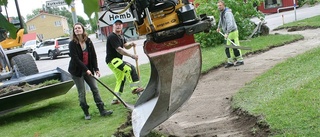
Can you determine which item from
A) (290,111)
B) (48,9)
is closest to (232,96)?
(290,111)


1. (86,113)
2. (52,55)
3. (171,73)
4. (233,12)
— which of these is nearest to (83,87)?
(86,113)

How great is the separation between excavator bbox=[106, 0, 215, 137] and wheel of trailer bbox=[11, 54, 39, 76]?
532cm

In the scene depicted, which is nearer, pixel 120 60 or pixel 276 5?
pixel 120 60

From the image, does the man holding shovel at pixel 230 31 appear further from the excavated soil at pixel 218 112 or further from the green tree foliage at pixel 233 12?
the green tree foliage at pixel 233 12

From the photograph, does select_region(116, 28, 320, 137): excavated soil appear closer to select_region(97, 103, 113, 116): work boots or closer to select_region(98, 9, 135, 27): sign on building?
select_region(97, 103, 113, 116): work boots

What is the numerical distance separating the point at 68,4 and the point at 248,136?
4409 mm

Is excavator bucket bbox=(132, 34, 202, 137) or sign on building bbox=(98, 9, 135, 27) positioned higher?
sign on building bbox=(98, 9, 135, 27)

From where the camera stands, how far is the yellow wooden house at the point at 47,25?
204 centimetres

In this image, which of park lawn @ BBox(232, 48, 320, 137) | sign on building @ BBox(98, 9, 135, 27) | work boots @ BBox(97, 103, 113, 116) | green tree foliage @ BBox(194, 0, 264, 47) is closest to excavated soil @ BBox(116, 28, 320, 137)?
park lawn @ BBox(232, 48, 320, 137)

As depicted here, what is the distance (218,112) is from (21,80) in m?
4.13

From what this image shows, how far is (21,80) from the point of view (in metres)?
9.29

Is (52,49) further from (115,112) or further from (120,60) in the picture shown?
(115,112)

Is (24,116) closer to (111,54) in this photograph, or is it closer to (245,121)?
(111,54)

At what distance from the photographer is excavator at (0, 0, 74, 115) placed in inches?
323
